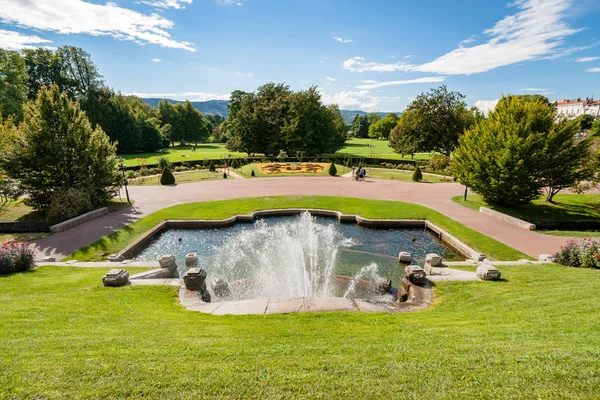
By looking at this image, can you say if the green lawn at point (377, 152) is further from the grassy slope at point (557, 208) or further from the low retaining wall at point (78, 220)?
the low retaining wall at point (78, 220)

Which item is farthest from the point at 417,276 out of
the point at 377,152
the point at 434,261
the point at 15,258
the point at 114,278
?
the point at 377,152

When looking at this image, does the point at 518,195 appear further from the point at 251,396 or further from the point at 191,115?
the point at 191,115

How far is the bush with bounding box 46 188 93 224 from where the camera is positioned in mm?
16422

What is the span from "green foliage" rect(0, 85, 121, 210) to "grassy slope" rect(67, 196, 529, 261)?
5552mm

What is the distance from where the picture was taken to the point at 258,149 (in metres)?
48.6

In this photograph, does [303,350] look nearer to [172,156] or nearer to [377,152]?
[172,156]

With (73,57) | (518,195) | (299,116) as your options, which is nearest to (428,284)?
(518,195)

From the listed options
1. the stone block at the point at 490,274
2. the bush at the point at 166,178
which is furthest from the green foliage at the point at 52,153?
the stone block at the point at 490,274

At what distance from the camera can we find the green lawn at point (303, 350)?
3.69 meters

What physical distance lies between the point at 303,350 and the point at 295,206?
15.8m

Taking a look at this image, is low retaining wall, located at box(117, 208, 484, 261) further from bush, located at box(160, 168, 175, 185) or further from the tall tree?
the tall tree

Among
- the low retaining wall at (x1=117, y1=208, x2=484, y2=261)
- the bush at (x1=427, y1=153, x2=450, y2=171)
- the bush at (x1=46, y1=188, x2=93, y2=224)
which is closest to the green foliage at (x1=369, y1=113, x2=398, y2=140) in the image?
the bush at (x1=427, y1=153, x2=450, y2=171)

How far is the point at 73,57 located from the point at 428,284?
2716 inches

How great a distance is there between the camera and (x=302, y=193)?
24312 mm
